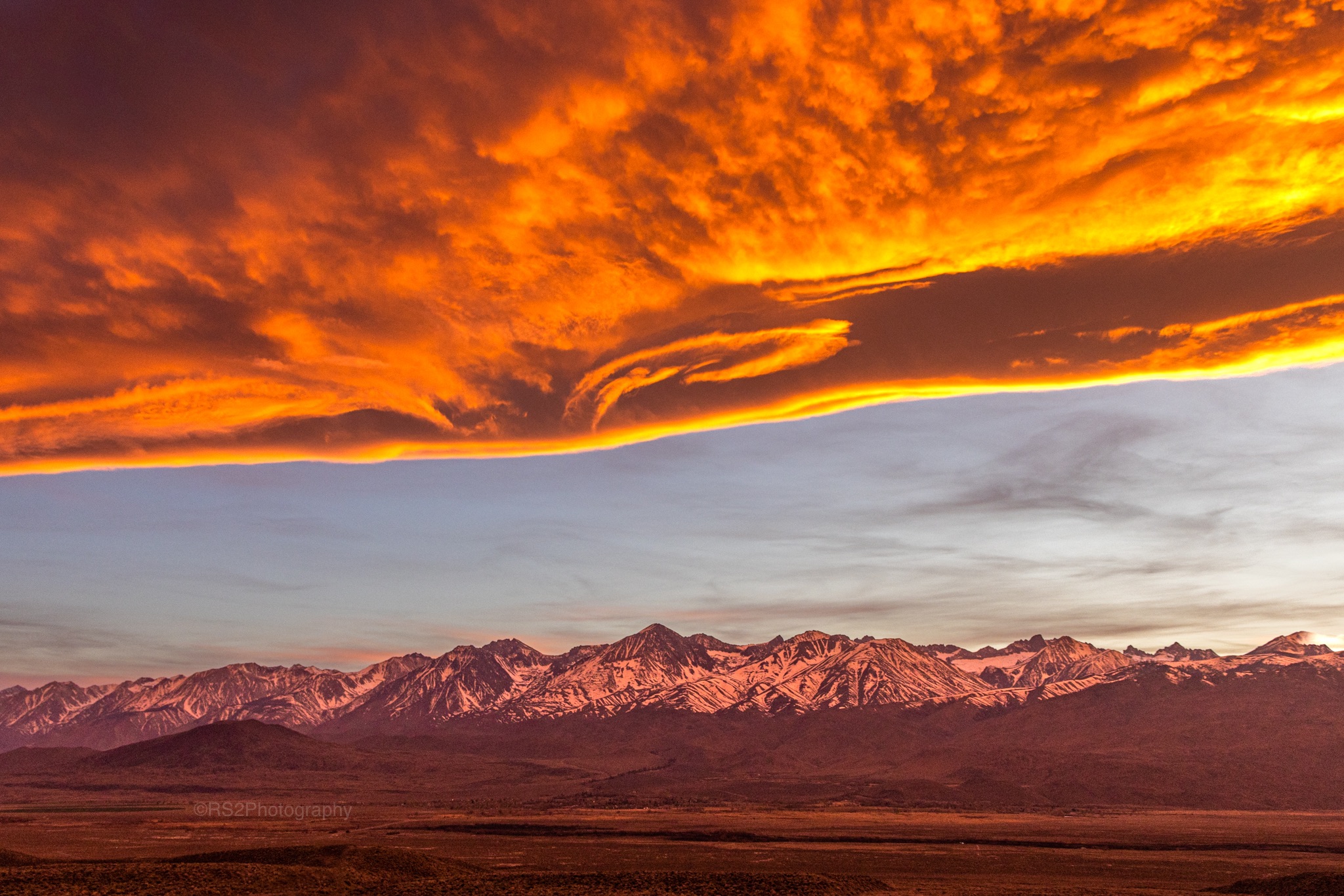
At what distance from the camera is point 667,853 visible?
368ft

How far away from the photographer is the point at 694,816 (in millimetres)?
→ 183000

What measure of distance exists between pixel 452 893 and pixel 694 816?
12182cm

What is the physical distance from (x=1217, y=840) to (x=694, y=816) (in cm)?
8648

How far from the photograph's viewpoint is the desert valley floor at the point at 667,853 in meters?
74.0

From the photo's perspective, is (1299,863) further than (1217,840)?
No

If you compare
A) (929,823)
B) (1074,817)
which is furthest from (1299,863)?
(1074,817)

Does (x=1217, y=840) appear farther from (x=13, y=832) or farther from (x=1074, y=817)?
(x=13, y=832)

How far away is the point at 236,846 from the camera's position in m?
113

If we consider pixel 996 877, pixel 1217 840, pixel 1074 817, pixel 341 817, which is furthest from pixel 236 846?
pixel 1074 817

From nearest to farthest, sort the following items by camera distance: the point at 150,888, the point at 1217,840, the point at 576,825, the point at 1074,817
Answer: the point at 150,888 → the point at 1217,840 → the point at 576,825 → the point at 1074,817

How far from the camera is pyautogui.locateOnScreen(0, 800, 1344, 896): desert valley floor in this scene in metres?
74.0

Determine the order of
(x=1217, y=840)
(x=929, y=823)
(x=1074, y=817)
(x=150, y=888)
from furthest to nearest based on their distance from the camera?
(x=1074, y=817)
(x=929, y=823)
(x=1217, y=840)
(x=150, y=888)

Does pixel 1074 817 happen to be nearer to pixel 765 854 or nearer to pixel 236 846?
pixel 765 854

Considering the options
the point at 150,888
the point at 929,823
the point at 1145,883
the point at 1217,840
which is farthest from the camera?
the point at 929,823
